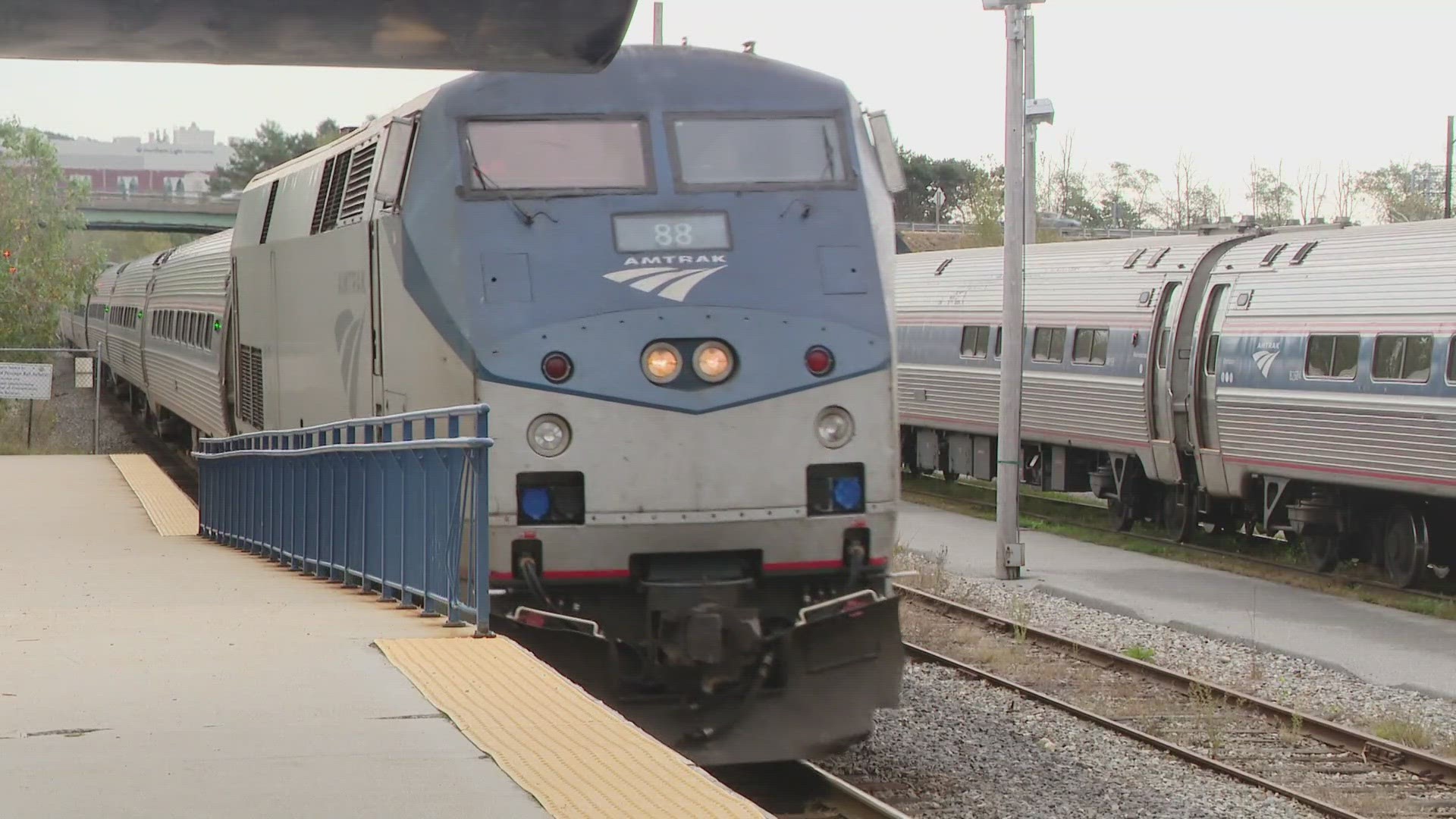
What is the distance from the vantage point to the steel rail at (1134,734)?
940cm

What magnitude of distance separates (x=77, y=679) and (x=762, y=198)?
4.40m

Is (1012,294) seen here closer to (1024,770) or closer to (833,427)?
(1024,770)

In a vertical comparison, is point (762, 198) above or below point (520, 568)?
above

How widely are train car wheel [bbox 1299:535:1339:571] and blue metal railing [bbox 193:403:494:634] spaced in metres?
10.4

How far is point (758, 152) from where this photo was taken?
32.7 ft

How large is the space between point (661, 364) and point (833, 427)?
933 mm

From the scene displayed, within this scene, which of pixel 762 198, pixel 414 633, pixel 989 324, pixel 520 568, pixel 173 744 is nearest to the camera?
pixel 173 744

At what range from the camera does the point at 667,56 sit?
10.1 meters

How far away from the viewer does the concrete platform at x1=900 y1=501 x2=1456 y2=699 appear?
44.8 feet

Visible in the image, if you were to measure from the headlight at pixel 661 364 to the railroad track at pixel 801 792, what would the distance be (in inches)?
83.5

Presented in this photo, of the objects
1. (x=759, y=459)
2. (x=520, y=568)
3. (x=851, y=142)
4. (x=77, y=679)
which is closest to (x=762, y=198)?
(x=851, y=142)

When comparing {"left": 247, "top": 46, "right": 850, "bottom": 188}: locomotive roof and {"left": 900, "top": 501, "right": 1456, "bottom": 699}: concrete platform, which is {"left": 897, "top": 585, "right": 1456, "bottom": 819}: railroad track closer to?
{"left": 900, "top": 501, "right": 1456, "bottom": 699}: concrete platform

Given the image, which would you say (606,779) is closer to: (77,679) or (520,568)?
(77,679)

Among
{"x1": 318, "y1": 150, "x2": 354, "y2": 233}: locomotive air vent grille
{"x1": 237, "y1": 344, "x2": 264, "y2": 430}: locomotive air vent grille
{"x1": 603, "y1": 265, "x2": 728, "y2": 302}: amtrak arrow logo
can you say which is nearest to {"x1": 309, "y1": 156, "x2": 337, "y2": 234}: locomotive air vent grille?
{"x1": 318, "y1": 150, "x2": 354, "y2": 233}: locomotive air vent grille
